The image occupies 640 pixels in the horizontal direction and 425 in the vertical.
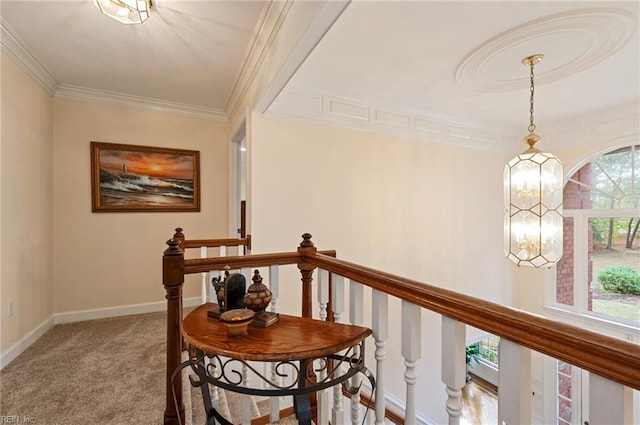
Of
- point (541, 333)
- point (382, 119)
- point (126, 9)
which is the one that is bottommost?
point (541, 333)

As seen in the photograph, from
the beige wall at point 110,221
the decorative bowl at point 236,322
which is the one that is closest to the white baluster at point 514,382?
the decorative bowl at point 236,322

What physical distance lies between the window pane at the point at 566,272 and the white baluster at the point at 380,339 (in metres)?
4.41

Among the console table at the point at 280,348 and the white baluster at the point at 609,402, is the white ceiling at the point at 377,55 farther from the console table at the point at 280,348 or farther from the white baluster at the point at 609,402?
the white baluster at the point at 609,402

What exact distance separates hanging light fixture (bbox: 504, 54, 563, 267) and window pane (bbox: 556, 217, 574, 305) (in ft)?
6.98

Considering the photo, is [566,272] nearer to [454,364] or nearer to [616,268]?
[616,268]

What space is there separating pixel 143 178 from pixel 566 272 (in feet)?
18.7

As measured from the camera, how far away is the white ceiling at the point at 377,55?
1.84 m

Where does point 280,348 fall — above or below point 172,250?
below

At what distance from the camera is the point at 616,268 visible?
3.63 metres

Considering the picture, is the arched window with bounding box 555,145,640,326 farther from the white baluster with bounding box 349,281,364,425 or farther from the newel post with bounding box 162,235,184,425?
the newel post with bounding box 162,235,184,425

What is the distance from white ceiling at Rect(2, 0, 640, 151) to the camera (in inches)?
72.6

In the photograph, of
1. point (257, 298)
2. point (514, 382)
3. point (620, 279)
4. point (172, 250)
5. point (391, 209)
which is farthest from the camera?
point (620, 279)

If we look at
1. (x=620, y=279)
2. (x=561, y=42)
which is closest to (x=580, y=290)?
(x=620, y=279)

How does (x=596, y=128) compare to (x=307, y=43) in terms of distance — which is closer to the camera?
(x=307, y=43)
